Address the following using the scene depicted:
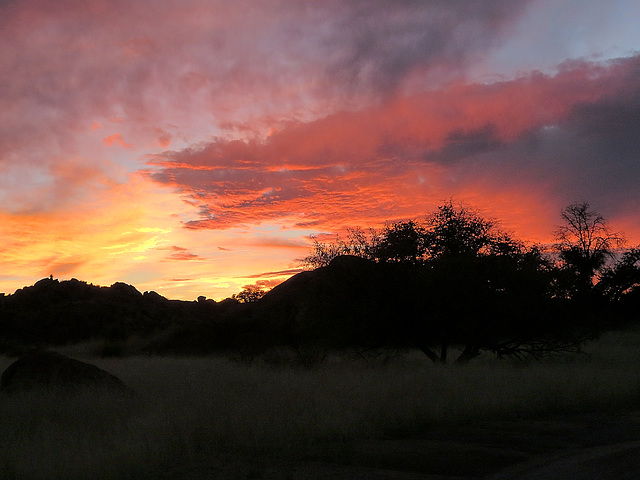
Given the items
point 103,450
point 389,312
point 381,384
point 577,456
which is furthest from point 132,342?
point 577,456

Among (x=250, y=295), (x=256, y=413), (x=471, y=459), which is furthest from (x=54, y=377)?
(x=250, y=295)

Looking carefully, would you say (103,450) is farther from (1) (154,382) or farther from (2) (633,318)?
(2) (633,318)

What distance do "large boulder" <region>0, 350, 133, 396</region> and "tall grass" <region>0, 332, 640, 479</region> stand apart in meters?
1.09

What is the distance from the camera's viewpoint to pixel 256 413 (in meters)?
10.8

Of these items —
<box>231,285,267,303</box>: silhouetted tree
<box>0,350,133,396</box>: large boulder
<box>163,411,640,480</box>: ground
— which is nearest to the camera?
<box>163,411,640,480</box>: ground

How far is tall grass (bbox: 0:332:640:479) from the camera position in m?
8.46

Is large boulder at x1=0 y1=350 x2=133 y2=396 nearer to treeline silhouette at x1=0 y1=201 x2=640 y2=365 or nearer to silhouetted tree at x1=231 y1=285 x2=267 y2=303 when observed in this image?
treeline silhouette at x1=0 y1=201 x2=640 y2=365

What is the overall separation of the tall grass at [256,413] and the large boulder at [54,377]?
1087mm

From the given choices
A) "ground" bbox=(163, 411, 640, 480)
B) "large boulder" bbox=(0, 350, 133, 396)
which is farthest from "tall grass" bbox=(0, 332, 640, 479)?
"large boulder" bbox=(0, 350, 133, 396)

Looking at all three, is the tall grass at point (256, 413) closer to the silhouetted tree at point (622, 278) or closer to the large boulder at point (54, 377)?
the large boulder at point (54, 377)

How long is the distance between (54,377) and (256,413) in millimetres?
8657

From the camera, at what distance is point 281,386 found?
15.2 m

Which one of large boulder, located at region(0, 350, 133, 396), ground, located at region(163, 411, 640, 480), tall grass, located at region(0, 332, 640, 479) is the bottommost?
ground, located at region(163, 411, 640, 480)

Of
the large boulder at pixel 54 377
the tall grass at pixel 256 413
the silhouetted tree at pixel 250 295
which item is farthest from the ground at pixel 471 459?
the silhouetted tree at pixel 250 295
